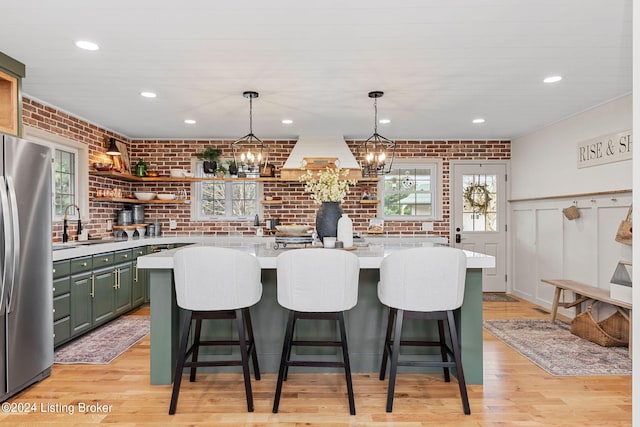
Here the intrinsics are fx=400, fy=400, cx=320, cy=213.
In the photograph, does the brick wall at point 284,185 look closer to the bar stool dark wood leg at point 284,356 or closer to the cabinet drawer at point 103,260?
the cabinet drawer at point 103,260

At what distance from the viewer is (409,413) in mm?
2406

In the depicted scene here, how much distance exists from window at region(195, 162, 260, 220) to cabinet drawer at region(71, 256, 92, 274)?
2.45 m

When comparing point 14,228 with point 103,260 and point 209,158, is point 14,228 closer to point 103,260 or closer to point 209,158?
point 103,260

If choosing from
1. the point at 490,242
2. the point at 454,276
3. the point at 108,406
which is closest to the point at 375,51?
the point at 454,276

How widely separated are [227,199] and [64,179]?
2.22 metres

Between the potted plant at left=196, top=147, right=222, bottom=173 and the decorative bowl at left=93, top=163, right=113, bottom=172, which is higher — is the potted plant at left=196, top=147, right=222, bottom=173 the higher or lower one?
the higher one

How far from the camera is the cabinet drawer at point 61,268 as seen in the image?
3461 millimetres

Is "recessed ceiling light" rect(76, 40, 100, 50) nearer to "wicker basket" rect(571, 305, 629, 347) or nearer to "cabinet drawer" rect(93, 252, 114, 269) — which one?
"cabinet drawer" rect(93, 252, 114, 269)

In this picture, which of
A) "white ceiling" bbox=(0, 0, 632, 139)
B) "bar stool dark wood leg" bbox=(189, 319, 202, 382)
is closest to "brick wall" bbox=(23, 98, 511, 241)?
"white ceiling" bbox=(0, 0, 632, 139)

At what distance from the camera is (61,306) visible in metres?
3.54

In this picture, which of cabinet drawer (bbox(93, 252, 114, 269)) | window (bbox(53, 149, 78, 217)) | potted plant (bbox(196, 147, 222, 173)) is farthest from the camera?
potted plant (bbox(196, 147, 222, 173))

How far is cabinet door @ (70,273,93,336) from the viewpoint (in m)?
A: 3.71

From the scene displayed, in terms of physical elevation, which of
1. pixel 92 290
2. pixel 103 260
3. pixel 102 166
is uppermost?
pixel 102 166

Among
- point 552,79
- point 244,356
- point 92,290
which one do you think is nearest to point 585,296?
point 552,79
